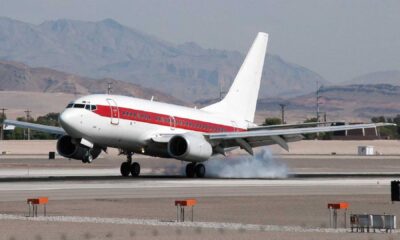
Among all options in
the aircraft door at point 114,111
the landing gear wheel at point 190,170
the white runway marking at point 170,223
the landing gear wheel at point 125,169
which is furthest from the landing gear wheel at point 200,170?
the white runway marking at point 170,223

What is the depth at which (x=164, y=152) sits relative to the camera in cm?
6781

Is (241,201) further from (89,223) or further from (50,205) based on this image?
(89,223)

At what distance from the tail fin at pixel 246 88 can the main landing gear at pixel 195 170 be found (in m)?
7.76

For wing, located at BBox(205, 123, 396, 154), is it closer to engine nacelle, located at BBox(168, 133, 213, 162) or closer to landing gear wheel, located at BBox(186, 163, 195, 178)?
landing gear wheel, located at BBox(186, 163, 195, 178)

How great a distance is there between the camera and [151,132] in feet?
219

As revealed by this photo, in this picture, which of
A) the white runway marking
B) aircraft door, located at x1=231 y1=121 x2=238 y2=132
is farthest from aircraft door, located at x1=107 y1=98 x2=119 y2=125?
the white runway marking

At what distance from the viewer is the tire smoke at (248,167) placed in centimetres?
7275

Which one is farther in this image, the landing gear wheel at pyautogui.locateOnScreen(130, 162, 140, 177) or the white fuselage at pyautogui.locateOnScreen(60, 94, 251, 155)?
the landing gear wheel at pyautogui.locateOnScreen(130, 162, 140, 177)

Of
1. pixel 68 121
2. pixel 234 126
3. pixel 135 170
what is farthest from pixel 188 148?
pixel 234 126

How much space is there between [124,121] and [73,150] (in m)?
4.00

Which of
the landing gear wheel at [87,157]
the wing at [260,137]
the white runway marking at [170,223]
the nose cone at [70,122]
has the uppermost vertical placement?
the nose cone at [70,122]

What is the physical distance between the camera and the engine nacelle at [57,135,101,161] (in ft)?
216

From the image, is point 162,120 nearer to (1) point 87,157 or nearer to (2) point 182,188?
(1) point 87,157

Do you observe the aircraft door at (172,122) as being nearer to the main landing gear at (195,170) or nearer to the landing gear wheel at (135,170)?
the main landing gear at (195,170)
